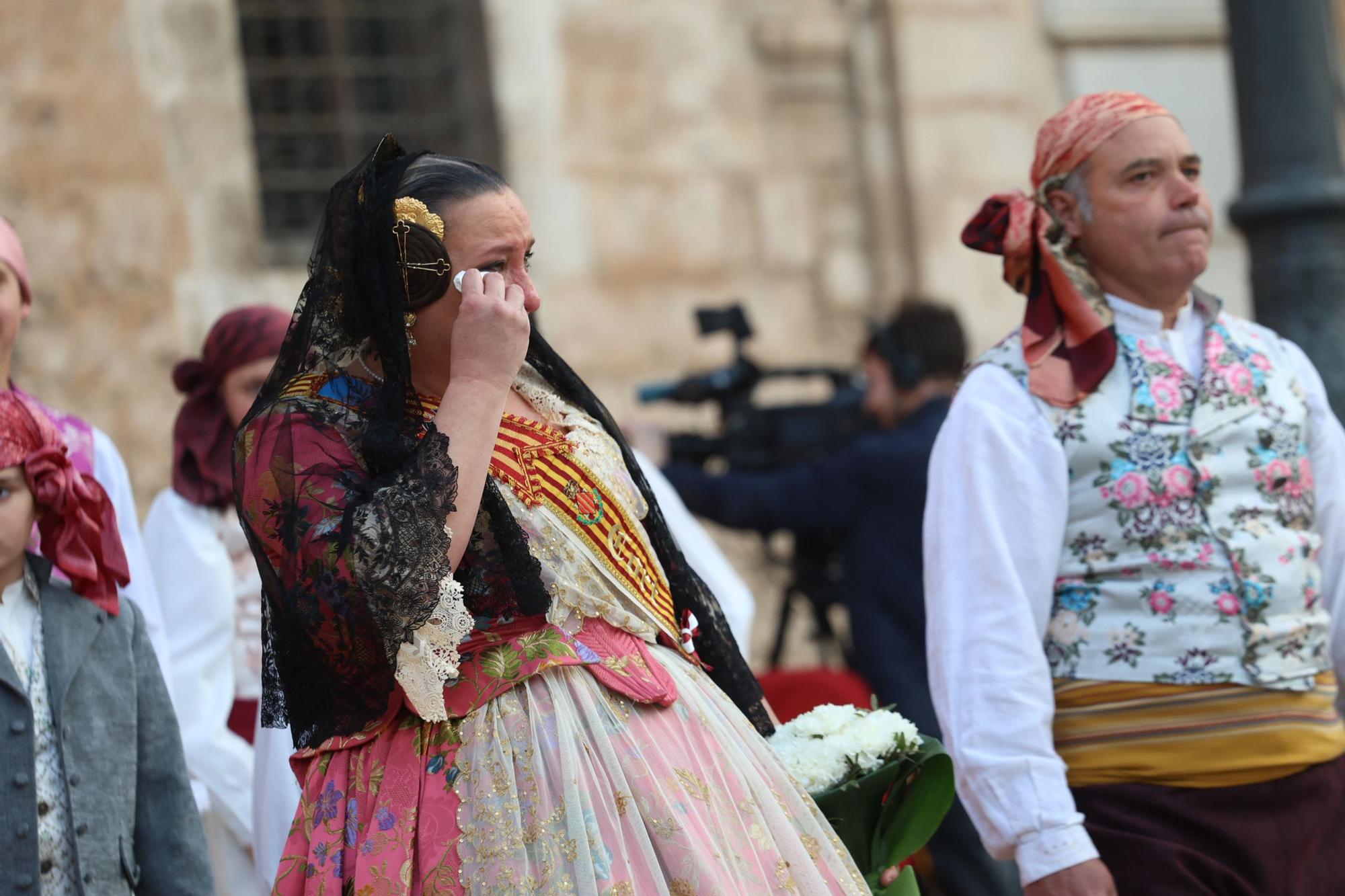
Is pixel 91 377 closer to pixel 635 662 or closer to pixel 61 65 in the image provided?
pixel 61 65

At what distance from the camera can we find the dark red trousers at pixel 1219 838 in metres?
3.21

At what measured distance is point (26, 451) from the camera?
3168mm

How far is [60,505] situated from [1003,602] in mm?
1682

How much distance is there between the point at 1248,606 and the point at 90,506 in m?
2.09

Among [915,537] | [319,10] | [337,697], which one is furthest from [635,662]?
[319,10]

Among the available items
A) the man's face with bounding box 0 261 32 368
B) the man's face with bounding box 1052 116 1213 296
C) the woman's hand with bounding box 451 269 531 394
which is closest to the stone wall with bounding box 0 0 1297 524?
the man's face with bounding box 0 261 32 368

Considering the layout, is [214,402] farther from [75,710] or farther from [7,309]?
[75,710]

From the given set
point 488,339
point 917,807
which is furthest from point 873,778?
point 488,339

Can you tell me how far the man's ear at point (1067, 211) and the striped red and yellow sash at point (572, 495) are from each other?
1.32m

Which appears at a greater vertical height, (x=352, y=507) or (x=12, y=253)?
(x=12, y=253)

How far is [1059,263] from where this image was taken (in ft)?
11.5

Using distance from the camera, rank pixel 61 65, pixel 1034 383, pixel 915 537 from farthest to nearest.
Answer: pixel 61 65 → pixel 915 537 → pixel 1034 383

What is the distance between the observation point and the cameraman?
523 centimetres

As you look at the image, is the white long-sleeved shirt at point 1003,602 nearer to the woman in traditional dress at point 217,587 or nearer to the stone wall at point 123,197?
the woman in traditional dress at point 217,587
